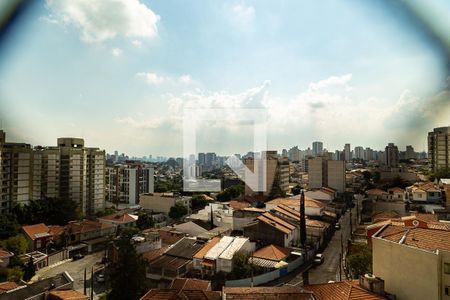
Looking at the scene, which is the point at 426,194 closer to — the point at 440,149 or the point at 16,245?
the point at 440,149

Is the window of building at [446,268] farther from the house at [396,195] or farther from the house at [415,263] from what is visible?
the house at [396,195]

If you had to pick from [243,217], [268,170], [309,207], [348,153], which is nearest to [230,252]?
[243,217]

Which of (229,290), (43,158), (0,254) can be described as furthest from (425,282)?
(43,158)

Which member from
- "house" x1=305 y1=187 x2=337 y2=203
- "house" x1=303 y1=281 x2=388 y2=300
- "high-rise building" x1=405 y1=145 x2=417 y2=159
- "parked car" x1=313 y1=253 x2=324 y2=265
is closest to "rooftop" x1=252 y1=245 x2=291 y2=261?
"parked car" x1=313 y1=253 x2=324 y2=265

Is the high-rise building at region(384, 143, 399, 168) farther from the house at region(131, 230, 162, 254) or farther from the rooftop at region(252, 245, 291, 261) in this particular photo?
the house at region(131, 230, 162, 254)

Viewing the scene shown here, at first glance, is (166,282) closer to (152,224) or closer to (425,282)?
(425,282)

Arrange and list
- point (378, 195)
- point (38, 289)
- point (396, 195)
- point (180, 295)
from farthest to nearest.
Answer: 1. point (378, 195)
2. point (396, 195)
3. point (38, 289)
4. point (180, 295)
